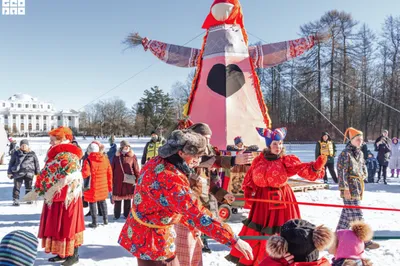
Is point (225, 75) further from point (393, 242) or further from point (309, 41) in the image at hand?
point (393, 242)

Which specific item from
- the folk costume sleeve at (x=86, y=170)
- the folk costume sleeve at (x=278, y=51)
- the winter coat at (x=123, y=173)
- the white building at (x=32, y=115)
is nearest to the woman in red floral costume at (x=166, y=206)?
the folk costume sleeve at (x=86, y=170)

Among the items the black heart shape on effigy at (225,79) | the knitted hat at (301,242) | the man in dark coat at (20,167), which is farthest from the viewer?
the man in dark coat at (20,167)

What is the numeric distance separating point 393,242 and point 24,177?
788cm

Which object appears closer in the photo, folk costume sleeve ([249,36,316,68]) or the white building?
folk costume sleeve ([249,36,316,68])

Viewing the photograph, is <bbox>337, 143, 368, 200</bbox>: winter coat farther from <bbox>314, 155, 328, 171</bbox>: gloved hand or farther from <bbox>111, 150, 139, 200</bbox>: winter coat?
<bbox>111, 150, 139, 200</bbox>: winter coat

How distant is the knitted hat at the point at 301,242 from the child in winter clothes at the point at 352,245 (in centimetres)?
72

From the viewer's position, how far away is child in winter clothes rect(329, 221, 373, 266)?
2.37 meters

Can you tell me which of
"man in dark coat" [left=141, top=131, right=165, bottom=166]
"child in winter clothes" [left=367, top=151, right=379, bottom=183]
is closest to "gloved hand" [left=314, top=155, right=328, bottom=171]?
"man in dark coat" [left=141, top=131, right=165, bottom=166]

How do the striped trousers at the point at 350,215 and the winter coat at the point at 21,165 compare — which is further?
the winter coat at the point at 21,165

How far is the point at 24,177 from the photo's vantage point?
785cm

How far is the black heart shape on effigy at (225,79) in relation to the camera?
6602 millimetres

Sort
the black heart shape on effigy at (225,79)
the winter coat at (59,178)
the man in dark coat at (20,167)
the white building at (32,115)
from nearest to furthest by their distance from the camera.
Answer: the winter coat at (59,178), the black heart shape on effigy at (225,79), the man in dark coat at (20,167), the white building at (32,115)

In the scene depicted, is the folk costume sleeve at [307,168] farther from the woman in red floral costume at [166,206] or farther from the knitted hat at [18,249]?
the knitted hat at [18,249]

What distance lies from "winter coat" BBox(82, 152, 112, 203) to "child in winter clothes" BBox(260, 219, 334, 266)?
174 inches
